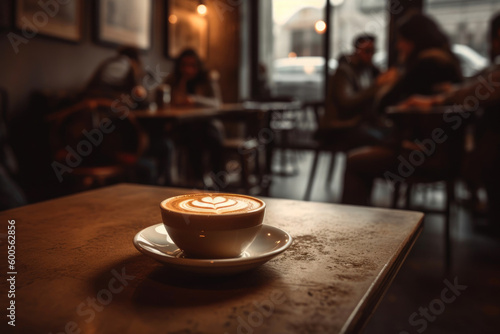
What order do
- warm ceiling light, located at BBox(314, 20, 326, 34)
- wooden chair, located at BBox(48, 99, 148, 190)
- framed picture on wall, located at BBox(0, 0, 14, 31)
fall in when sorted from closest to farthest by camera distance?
1. wooden chair, located at BBox(48, 99, 148, 190)
2. framed picture on wall, located at BBox(0, 0, 14, 31)
3. warm ceiling light, located at BBox(314, 20, 326, 34)

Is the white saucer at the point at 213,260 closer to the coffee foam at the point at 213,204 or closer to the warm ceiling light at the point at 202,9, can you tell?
the coffee foam at the point at 213,204

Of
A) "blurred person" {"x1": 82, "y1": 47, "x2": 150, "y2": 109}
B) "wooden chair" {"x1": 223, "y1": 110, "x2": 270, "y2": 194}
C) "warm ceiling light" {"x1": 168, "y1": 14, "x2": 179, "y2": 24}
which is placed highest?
"warm ceiling light" {"x1": 168, "y1": 14, "x2": 179, "y2": 24}

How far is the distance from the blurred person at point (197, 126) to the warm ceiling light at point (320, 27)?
7.61ft

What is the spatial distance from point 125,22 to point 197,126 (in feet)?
5.17

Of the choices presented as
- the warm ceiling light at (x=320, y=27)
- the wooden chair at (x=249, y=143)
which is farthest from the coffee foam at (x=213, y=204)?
the warm ceiling light at (x=320, y=27)

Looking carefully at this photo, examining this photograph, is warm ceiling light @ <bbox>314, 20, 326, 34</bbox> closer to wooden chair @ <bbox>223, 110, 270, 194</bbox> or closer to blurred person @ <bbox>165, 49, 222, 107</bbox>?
blurred person @ <bbox>165, 49, 222, 107</bbox>

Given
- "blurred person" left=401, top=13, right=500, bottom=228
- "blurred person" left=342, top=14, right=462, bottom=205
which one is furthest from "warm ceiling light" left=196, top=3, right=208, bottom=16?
"blurred person" left=401, top=13, right=500, bottom=228

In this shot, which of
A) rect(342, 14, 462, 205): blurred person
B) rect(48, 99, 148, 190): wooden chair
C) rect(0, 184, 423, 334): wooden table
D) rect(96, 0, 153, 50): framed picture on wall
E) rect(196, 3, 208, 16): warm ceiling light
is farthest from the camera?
rect(196, 3, 208, 16): warm ceiling light

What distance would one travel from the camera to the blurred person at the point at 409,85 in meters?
2.38

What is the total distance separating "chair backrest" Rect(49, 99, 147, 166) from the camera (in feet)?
9.20

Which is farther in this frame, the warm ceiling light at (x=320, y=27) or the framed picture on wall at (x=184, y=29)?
the warm ceiling light at (x=320, y=27)

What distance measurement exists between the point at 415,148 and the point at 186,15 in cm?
425

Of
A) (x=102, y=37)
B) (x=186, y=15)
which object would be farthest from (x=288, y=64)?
(x=102, y=37)

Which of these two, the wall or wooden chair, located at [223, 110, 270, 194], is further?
the wall
